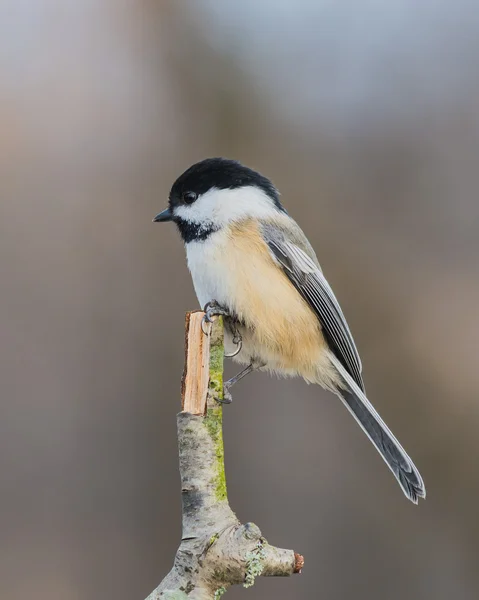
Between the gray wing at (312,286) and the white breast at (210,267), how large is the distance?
19 cm

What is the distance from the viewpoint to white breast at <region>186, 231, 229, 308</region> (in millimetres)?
2307

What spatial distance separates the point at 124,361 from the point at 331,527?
1508 mm

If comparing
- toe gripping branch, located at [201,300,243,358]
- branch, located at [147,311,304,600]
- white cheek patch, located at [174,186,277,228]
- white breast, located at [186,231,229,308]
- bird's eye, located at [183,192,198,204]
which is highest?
bird's eye, located at [183,192,198,204]

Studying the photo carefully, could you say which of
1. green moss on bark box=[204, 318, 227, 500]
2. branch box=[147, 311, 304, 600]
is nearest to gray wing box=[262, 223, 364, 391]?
green moss on bark box=[204, 318, 227, 500]

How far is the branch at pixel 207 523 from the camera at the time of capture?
139cm

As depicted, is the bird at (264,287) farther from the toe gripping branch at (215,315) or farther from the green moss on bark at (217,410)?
the green moss on bark at (217,410)

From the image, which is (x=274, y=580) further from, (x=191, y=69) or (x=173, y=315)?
(x=191, y=69)

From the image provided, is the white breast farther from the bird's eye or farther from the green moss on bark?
the green moss on bark

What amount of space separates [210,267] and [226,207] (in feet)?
0.81

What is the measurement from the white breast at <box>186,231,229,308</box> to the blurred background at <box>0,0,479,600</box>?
5.64 ft

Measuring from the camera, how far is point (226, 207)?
2.44m

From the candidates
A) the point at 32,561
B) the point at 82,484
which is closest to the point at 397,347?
the point at 82,484

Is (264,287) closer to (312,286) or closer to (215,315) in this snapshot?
(312,286)

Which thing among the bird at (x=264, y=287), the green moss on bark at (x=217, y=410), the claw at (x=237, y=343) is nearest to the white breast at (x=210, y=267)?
the bird at (x=264, y=287)
